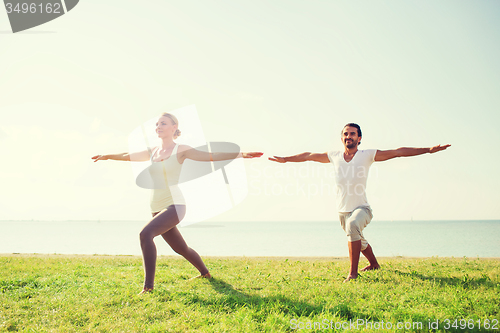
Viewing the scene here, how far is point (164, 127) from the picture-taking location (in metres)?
5.75

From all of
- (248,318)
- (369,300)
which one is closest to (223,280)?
(248,318)

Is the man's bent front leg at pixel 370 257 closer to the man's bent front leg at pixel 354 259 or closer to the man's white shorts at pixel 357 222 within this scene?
the man's white shorts at pixel 357 222

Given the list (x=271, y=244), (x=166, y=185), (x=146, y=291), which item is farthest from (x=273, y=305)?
(x=271, y=244)

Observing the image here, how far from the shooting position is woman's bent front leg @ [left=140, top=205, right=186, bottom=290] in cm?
500

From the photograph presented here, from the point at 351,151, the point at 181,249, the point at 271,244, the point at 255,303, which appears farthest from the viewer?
the point at 271,244

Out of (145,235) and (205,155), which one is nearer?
(145,235)

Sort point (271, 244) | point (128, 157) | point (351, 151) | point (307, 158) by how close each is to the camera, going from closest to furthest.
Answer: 1. point (128, 157)
2. point (351, 151)
3. point (307, 158)
4. point (271, 244)

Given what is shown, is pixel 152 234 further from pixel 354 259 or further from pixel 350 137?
pixel 350 137

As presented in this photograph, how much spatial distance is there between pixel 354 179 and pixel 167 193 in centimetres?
341

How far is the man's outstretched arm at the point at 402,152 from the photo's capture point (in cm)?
584

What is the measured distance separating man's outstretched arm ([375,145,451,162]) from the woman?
238cm

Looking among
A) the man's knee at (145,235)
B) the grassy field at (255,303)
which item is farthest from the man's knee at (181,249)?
the man's knee at (145,235)

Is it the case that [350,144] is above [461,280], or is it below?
above

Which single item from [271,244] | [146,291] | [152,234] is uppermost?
[152,234]
